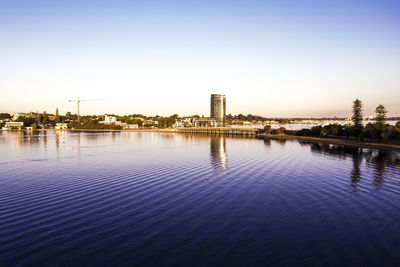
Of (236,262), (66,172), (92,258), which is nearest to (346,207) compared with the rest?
(236,262)

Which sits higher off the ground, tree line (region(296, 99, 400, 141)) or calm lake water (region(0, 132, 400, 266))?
tree line (region(296, 99, 400, 141))

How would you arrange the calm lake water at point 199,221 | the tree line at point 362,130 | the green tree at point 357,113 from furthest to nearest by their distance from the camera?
the green tree at point 357,113
the tree line at point 362,130
the calm lake water at point 199,221

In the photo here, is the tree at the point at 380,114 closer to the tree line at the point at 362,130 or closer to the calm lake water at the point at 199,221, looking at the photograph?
the tree line at the point at 362,130

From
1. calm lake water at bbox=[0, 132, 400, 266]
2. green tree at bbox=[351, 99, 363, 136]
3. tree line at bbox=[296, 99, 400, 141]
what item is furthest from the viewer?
green tree at bbox=[351, 99, 363, 136]

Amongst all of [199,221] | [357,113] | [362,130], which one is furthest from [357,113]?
[199,221]

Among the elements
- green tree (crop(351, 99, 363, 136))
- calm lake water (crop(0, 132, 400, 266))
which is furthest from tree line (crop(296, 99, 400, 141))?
calm lake water (crop(0, 132, 400, 266))

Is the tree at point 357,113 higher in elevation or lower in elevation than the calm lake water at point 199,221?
higher

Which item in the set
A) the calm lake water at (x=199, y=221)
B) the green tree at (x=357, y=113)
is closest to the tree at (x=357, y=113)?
the green tree at (x=357, y=113)

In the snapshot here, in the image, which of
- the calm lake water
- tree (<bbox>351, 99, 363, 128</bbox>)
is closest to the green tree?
tree (<bbox>351, 99, 363, 128</bbox>)

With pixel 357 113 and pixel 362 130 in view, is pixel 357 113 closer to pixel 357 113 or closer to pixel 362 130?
pixel 357 113

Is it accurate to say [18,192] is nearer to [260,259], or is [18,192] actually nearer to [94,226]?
[94,226]

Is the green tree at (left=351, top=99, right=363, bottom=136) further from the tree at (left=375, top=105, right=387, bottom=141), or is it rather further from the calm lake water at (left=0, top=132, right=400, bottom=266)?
the calm lake water at (left=0, top=132, right=400, bottom=266)

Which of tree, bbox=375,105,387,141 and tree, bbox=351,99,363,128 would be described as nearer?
tree, bbox=375,105,387,141

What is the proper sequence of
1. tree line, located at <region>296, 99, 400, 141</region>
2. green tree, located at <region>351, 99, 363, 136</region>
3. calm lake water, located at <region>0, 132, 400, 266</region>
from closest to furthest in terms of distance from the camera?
1. calm lake water, located at <region>0, 132, 400, 266</region>
2. tree line, located at <region>296, 99, 400, 141</region>
3. green tree, located at <region>351, 99, 363, 136</region>
